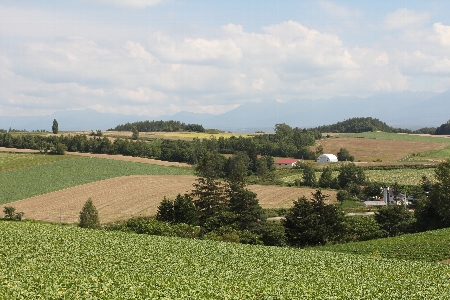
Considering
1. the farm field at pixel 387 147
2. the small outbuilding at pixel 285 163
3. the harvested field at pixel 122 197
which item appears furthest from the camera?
the small outbuilding at pixel 285 163

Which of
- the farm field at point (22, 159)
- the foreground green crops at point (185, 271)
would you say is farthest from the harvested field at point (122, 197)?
the foreground green crops at point (185, 271)

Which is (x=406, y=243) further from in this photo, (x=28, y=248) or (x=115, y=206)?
(x=115, y=206)

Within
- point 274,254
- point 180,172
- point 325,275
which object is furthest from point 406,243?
point 180,172

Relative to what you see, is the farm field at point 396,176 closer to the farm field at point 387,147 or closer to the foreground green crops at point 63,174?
the farm field at point 387,147

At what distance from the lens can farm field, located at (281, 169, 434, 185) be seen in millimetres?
103606

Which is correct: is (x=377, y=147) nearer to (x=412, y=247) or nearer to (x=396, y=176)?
(x=396, y=176)

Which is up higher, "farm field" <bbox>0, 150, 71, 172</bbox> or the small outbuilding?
"farm field" <bbox>0, 150, 71, 172</bbox>

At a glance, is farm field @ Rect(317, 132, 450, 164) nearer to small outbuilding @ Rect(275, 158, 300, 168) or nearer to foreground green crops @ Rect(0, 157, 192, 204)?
small outbuilding @ Rect(275, 158, 300, 168)

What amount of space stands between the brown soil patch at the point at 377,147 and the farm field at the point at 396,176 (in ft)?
64.6

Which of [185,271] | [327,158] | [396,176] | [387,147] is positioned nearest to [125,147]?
[327,158]

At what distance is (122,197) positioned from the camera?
3243 inches

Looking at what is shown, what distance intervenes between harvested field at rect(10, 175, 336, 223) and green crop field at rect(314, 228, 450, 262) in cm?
3538

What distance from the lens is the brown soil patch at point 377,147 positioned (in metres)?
144

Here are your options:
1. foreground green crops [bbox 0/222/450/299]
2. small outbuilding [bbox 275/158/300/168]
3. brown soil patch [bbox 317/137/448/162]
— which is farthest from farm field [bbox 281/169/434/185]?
foreground green crops [bbox 0/222/450/299]
